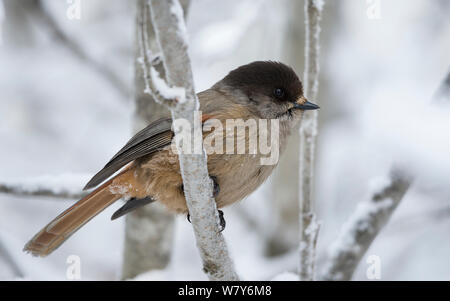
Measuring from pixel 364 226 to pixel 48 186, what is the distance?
7.35 ft

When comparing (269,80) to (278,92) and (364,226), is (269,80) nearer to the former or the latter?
(278,92)

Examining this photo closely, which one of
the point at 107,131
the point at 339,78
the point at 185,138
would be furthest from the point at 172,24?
the point at 107,131

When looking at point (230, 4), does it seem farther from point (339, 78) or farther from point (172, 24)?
point (172, 24)

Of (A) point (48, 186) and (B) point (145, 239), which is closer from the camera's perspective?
(A) point (48, 186)

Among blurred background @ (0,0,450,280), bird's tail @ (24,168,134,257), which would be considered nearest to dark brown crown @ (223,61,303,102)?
bird's tail @ (24,168,134,257)

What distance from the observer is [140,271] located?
4324 millimetres

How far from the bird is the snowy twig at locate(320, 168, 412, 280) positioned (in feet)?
2.50

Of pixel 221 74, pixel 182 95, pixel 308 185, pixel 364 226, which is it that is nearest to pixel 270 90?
pixel 308 185

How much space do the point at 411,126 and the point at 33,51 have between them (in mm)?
5210

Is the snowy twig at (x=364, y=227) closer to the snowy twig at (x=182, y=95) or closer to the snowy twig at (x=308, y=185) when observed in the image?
the snowy twig at (x=308, y=185)

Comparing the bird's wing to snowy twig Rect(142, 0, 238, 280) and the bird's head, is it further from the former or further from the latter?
snowy twig Rect(142, 0, 238, 280)

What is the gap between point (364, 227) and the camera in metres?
3.75

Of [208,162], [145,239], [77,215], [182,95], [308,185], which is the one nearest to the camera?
[182,95]

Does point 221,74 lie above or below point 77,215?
above
